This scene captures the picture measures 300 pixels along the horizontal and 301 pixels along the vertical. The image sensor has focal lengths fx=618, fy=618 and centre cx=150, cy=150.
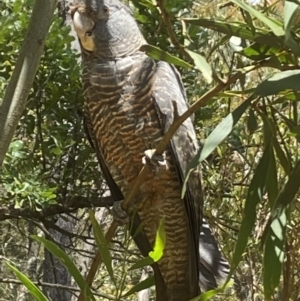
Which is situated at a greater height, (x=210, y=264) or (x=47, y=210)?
(x=47, y=210)

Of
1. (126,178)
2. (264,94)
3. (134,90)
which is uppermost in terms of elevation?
(134,90)

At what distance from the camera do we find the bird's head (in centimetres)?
146

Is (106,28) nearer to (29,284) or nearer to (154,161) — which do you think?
(154,161)

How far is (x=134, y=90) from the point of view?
1.39 metres

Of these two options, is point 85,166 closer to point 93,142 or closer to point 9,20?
point 93,142

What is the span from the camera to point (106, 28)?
4.95ft

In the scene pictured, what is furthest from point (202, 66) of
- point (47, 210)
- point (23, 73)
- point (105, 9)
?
point (105, 9)

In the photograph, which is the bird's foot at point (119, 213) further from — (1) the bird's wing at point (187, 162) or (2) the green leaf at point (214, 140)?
(2) the green leaf at point (214, 140)

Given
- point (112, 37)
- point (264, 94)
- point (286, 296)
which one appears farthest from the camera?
point (112, 37)

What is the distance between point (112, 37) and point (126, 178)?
343 mm

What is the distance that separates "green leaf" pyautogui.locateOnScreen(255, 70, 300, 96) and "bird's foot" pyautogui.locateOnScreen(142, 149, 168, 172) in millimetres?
591

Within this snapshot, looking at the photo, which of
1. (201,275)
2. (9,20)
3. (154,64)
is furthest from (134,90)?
(201,275)

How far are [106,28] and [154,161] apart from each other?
0.40 m

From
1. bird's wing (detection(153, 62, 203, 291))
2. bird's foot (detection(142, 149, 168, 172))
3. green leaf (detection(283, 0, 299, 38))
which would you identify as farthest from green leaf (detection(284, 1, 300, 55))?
bird's wing (detection(153, 62, 203, 291))
